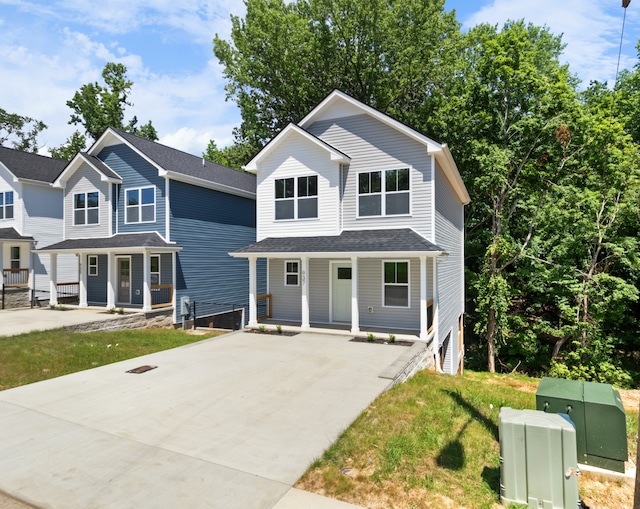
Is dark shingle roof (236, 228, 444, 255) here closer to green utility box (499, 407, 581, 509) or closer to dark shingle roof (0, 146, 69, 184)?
green utility box (499, 407, 581, 509)

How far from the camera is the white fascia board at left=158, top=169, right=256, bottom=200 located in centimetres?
1727

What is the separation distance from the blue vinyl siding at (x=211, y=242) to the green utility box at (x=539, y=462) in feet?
49.6

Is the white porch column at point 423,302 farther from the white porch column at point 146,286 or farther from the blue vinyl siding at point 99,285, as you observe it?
the blue vinyl siding at point 99,285

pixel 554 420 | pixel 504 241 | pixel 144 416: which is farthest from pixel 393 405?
pixel 504 241

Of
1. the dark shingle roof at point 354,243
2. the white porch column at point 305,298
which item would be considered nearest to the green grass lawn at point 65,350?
the white porch column at point 305,298

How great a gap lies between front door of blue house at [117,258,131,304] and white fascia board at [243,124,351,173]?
898 cm

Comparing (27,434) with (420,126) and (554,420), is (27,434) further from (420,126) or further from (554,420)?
(420,126)

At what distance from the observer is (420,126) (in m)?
25.7

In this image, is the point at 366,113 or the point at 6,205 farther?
the point at 6,205

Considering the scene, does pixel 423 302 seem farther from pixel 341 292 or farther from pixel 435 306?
pixel 341 292

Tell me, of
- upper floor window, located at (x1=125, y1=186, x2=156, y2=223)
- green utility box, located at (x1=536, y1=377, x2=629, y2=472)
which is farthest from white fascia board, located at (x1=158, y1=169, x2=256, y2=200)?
green utility box, located at (x1=536, y1=377, x2=629, y2=472)

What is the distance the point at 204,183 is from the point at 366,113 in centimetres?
900

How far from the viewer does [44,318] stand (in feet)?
51.7

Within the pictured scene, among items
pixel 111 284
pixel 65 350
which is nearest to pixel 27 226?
pixel 111 284
